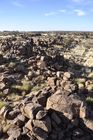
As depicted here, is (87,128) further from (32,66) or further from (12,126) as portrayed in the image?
(32,66)

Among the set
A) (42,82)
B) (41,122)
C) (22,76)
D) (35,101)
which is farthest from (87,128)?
(22,76)

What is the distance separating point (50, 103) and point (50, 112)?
0.69 metres

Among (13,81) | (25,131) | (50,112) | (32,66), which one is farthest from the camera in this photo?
(32,66)

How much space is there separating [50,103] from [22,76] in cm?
1022

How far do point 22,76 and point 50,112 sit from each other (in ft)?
35.6

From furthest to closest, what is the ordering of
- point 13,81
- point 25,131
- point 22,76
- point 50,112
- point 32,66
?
point 32,66 < point 22,76 < point 13,81 < point 50,112 < point 25,131

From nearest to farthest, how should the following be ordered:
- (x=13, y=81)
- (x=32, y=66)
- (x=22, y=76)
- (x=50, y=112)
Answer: (x=50, y=112) < (x=13, y=81) < (x=22, y=76) < (x=32, y=66)

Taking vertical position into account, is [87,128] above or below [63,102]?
below

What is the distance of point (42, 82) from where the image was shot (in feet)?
71.7

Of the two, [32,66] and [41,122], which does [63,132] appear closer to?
[41,122]

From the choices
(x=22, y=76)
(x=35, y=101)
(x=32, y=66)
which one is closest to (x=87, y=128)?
(x=35, y=101)

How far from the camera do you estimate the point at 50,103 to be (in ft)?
45.9

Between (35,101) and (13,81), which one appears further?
(13,81)

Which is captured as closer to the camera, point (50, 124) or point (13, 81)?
point (50, 124)
